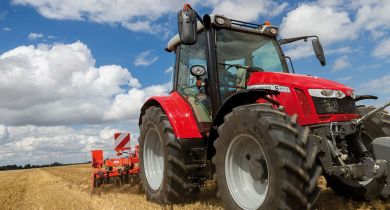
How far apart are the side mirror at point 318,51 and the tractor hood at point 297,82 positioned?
1046 mm

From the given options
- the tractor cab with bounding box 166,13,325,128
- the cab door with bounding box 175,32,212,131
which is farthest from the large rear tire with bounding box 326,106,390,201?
the cab door with bounding box 175,32,212,131

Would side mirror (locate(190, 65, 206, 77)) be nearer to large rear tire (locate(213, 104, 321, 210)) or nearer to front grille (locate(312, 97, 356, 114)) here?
large rear tire (locate(213, 104, 321, 210))

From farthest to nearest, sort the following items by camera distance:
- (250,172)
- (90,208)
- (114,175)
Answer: (114,175), (90,208), (250,172)

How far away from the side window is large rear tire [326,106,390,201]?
6.18 ft

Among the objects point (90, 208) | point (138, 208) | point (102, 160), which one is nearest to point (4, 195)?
point (102, 160)

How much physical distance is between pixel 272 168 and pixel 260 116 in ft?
1.68

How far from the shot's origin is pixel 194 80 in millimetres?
5895

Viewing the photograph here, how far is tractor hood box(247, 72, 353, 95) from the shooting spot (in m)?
4.45

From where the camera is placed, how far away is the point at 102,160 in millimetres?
9094

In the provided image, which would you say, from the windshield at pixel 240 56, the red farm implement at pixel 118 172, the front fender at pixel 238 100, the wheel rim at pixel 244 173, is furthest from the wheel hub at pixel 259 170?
the red farm implement at pixel 118 172

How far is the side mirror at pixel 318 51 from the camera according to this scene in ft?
19.2

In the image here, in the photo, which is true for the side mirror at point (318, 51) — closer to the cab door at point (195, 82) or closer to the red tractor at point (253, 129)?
the red tractor at point (253, 129)

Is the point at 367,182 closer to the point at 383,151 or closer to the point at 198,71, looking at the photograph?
the point at 383,151

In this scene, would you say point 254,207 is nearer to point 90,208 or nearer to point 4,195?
point 90,208
